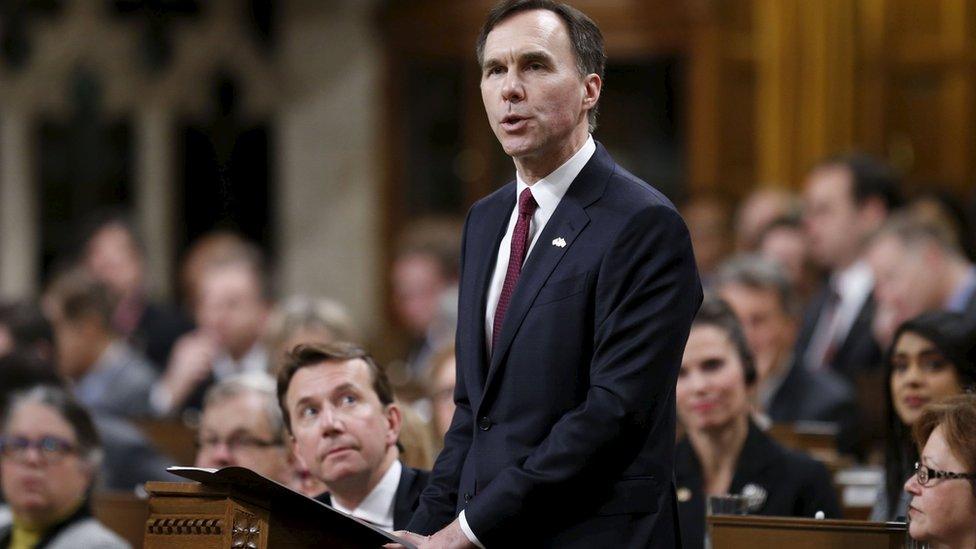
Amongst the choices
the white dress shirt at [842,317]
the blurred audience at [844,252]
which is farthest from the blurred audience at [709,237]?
the white dress shirt at [842,317]

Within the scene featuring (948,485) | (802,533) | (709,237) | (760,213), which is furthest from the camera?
(709,237)

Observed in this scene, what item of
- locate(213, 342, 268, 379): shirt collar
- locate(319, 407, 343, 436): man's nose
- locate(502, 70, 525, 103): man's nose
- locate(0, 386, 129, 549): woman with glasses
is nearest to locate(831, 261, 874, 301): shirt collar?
locate(213, 342, 268, 379): shirt collar

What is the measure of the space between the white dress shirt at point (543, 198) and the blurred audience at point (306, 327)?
360 cm

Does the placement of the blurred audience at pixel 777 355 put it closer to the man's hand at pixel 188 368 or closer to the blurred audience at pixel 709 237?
the blurred audience at pixel 709 237

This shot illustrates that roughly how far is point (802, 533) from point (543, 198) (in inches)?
38.7

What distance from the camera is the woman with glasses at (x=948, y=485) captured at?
344 centimetres

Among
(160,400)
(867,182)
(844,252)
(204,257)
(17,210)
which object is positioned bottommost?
(160,400)

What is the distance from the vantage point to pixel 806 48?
413 inches

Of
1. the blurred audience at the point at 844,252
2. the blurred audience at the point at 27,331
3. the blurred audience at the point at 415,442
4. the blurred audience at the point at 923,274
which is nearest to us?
the blurred audience at the point at 415,442

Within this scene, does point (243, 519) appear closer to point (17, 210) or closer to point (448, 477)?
point (448, 477)

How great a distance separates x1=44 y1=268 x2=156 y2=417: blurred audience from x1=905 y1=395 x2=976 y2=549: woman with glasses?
4.98 meters

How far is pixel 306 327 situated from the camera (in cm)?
699

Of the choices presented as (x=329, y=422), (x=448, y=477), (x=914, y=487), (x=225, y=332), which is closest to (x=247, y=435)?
(x=329, y=422)

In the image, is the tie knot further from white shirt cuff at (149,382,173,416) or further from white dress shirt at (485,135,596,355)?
white shirt cuff at (149,382,173,416)
